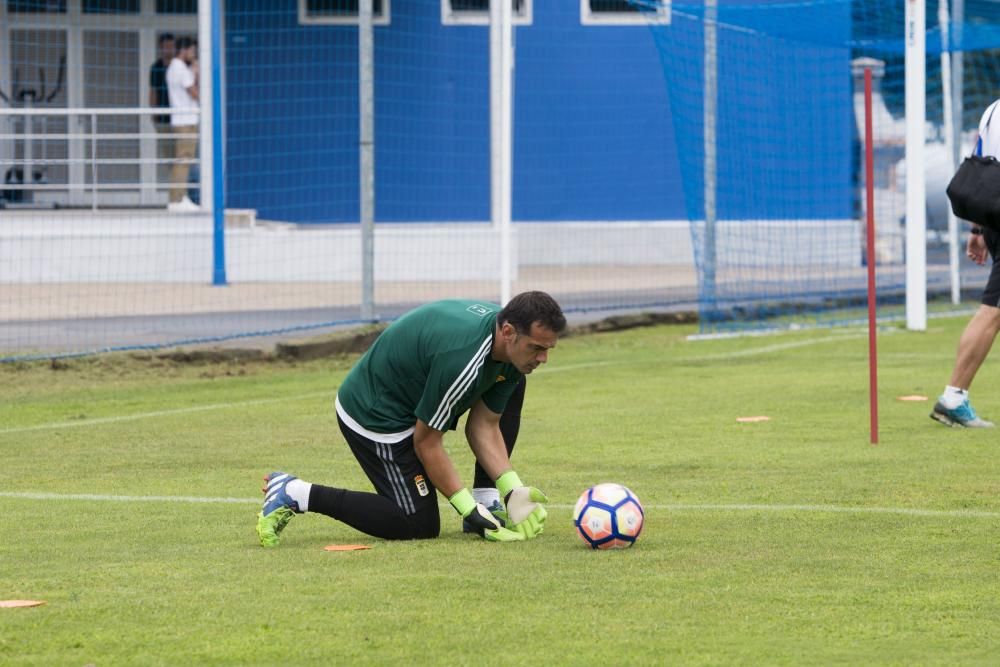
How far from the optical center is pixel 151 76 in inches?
945

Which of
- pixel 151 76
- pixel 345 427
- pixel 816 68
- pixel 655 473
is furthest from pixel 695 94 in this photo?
pixel 345 427

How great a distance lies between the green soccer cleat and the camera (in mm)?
6555

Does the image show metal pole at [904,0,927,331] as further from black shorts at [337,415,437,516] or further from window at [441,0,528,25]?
black shorts at [337,415,437,516]

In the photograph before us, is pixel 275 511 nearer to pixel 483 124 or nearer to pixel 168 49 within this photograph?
pixel 168 49

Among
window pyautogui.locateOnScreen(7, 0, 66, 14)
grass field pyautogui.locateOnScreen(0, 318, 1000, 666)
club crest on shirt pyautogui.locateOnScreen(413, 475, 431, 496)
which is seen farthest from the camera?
window pyautogui.locateOnScreen(7, 0, 66, 14)

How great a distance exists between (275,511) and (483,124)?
17.9 meters

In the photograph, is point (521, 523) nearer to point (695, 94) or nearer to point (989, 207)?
point (989, 207)

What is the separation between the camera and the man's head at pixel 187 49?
22.6 meters

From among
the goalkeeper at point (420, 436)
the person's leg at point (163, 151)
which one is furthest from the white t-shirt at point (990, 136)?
the person's leg at point (163, 151)

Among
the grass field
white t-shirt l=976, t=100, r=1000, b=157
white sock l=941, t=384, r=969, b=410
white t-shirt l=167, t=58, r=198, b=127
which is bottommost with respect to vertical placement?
the grass field

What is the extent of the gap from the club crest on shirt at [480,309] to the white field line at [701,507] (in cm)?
129

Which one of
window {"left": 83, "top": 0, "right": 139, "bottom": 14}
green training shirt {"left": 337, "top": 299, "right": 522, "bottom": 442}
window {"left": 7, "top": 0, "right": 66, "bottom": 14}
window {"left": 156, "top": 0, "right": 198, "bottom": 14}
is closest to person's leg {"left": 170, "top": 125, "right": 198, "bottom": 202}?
window {"left": 7, "top": 0, "right": 66, "bottom": 14}

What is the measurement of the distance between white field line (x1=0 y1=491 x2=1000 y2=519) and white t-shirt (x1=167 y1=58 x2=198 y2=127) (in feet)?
48.0

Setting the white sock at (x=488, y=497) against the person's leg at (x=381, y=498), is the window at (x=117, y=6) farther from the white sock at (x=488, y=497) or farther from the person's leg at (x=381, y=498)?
the person's leg at (x=381, y=498)
